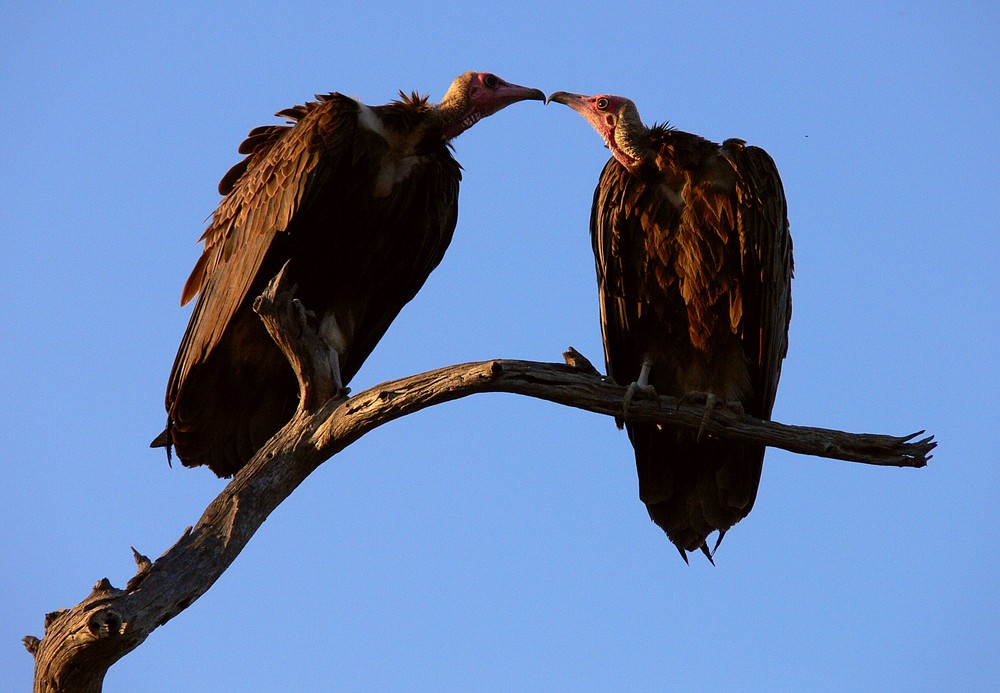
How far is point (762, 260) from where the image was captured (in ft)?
21.5

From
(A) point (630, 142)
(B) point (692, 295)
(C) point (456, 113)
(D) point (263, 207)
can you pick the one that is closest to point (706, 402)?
(B) point (692, 295)

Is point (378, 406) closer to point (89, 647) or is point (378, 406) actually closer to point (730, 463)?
point (89, 647)

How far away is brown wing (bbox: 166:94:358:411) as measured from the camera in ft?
21.5

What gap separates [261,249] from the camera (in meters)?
6.56

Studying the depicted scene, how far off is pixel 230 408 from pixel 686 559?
2599 millimetres

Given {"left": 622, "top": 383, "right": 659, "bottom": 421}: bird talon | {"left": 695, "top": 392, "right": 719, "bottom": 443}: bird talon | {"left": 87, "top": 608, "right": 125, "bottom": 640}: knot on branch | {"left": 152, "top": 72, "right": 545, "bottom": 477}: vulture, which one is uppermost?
{"left": 152, "top": 72, "right": 545, "bottom": 477}: vulture

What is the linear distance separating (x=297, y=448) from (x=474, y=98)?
2.79 metres

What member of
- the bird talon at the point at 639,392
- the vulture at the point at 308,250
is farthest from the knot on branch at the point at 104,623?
the bird talon at the point at 639,392

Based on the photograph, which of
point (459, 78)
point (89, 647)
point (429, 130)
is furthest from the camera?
point (459, 78)

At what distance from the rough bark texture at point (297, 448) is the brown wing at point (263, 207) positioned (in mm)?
602

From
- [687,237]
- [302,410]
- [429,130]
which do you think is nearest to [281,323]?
[302,410]

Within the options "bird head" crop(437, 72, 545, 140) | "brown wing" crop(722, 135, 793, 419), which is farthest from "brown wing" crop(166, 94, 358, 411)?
"brown wing" crop(722, 135, 793, 419)

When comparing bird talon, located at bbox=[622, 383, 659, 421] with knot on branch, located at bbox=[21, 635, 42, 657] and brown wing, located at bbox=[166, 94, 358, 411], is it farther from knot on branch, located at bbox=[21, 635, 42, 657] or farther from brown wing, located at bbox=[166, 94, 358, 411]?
knot on branch, located at bbox=[21, 635, 42, 657]

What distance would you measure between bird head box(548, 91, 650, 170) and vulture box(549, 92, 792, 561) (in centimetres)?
1
